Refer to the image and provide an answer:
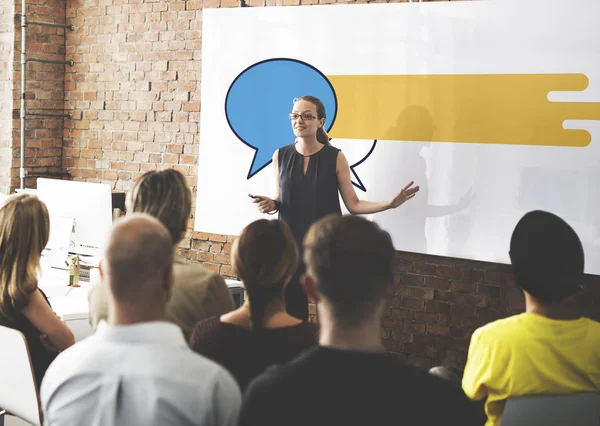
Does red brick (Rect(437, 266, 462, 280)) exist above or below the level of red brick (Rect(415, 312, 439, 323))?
above

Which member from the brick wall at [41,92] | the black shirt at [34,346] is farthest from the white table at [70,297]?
the brick wall at [41,92]

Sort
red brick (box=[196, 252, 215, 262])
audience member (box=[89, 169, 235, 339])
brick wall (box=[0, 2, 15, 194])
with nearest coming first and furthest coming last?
audience member (box=[89, 169, 235, 339]) → red brick (box=[196, 252, 215, 262]) → brick wall (box=[0, 2, 15, 194])

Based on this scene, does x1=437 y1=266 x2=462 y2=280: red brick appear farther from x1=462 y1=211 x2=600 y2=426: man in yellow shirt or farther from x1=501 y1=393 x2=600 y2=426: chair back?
x1=501 y1=393 x2=600 y2=426: chair back

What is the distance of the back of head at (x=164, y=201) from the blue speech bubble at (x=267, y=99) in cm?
229

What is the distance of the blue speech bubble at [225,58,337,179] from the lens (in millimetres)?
4676

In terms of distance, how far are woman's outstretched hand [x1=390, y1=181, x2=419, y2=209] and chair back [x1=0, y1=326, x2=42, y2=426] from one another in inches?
82.9

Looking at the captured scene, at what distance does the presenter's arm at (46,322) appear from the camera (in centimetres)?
261

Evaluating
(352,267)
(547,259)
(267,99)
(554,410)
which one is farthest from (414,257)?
(352,267)

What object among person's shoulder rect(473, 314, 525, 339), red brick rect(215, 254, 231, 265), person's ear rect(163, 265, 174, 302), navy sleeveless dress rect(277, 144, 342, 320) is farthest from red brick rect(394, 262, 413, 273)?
person's ear rect(163, 265, 174, 302)

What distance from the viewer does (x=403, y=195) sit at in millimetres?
4066

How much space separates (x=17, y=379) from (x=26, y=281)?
37 cm

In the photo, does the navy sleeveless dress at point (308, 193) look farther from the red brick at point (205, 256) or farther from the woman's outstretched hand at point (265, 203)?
the red brick at point (205, 256)

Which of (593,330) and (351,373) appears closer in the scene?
(351,373)

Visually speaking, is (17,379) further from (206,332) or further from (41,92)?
(41,92)
